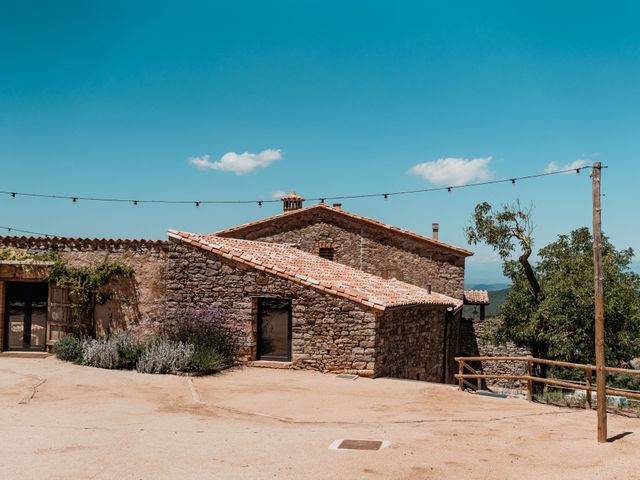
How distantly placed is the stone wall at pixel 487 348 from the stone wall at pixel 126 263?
13654mm

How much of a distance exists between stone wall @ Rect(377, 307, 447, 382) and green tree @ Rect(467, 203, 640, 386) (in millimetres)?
5772

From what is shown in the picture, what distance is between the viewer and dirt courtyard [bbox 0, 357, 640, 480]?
25.1 ft

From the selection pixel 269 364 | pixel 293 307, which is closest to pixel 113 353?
pixel 269 364

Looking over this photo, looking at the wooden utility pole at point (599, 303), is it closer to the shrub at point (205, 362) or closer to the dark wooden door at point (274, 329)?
the dark wooden door at point (274, 329)

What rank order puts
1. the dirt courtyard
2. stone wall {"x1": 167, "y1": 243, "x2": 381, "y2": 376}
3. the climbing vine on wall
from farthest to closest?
the climbing vine on wall, stone wall {"x1": 167, "y1": 243, "x2": 381, "y2": 376}, the dirt courtyard

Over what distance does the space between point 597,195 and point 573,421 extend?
14.0 feet

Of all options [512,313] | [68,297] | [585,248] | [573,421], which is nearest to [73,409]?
[68,297]

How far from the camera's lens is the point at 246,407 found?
1167 cm

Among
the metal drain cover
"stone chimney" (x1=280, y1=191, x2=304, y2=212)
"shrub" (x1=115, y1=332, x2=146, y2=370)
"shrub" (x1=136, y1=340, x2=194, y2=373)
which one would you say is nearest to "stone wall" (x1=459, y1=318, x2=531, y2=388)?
"stone chimney" (x1=280, y1=191, x2=304, y2=212)

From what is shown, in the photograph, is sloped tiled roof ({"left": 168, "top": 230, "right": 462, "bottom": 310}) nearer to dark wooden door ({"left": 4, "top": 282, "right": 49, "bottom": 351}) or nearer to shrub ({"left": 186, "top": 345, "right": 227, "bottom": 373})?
shrub ({"left": 186, "top": 345, "right": 227, "bottom": 373})

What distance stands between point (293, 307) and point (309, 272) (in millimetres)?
1701

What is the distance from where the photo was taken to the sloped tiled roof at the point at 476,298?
26947mm

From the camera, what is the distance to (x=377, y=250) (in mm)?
25844

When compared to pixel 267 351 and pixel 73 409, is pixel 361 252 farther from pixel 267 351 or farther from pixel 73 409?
pixel 73 409
